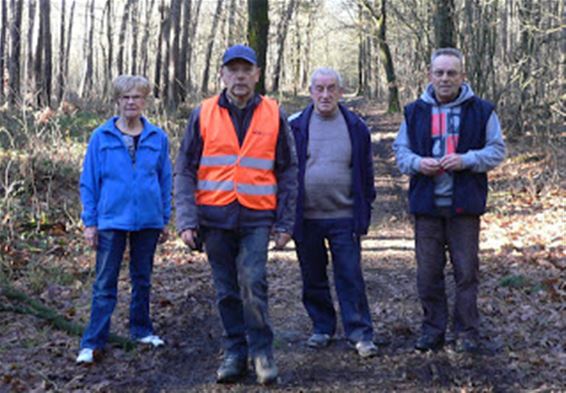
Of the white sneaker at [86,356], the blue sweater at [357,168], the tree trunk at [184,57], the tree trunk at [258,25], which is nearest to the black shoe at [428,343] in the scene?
the blue sweater at [357,168]

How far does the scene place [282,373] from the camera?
18.3ft

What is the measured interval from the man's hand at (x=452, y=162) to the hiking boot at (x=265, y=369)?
6.64ft

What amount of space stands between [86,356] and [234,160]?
82.6 inches

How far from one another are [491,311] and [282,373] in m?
2.79

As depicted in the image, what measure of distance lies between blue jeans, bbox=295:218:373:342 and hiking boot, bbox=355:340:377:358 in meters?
0.04

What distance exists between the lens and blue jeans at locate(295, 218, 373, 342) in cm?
610

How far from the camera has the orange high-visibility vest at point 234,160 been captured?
5160 millimetres

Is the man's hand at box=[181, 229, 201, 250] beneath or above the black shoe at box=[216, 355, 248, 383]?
above

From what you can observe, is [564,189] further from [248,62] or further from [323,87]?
[248,62]

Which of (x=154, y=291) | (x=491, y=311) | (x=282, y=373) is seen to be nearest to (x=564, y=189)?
(x=491, y=311)

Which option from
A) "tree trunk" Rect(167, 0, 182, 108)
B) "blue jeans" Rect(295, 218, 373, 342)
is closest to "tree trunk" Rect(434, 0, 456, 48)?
"tree trunk" Rect(167, 0, 182, 108)

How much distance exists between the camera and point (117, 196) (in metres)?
6.03

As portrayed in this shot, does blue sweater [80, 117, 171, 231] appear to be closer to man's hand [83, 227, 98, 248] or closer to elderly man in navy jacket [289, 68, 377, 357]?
man's hand [83, 227, 98, 248]

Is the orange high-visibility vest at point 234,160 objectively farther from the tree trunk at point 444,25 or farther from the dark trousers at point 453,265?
the tree trunk at point 444,25
